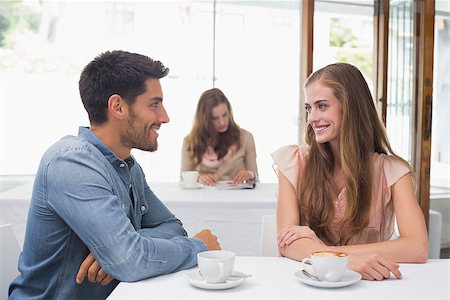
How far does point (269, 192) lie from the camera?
279 cm

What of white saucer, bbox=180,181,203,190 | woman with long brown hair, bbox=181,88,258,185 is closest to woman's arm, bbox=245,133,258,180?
woman with long brown hair, bbox=181,88,258,185

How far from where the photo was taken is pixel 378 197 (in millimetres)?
1726

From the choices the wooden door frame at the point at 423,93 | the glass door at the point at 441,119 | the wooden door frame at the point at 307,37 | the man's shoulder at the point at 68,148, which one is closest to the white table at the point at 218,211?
the man's shoulder at the point at 68,148

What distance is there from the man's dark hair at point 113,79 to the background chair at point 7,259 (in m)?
0.42

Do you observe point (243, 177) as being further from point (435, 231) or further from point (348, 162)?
point (435, 231)

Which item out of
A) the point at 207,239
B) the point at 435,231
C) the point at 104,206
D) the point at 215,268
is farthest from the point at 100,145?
the point at 435,231

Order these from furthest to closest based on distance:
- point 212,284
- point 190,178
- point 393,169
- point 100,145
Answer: point 190,178 < point 393,169 < point 100,145 < point 212,284

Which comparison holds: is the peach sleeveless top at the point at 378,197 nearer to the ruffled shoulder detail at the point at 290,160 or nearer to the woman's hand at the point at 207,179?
the ruffled shoulder detail at the point at 290,160

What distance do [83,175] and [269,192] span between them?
160cm

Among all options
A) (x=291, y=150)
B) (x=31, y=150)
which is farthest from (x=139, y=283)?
(x=31, y=150)

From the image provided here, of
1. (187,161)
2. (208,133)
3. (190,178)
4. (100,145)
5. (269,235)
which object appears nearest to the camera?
(100,145)

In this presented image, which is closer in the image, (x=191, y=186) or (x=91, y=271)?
(x=91, y=271)

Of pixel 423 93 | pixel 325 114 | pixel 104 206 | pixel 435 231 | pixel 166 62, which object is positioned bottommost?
pixel 435 231

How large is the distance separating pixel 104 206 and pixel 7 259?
1.72ft
